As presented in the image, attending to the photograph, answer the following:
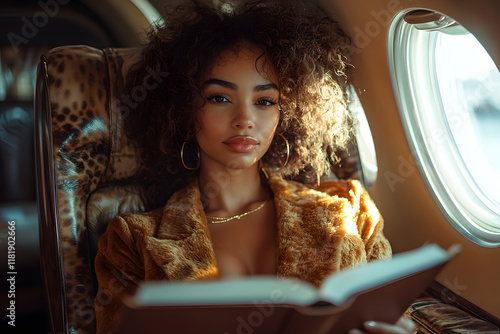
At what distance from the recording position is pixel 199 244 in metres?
1.50

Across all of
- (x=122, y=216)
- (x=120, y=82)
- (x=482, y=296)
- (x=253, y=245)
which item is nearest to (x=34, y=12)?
(x=120, y=82)

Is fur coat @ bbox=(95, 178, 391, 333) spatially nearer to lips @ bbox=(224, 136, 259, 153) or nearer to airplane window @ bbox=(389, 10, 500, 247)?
lips @ bbox=(224, 136, 259, 153)

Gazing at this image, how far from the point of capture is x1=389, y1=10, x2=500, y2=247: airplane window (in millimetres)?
1730

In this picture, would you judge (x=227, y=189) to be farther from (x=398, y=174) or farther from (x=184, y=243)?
(x=398, y=174)

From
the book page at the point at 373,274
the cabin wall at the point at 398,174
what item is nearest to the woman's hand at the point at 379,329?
the book page at the point at 373,274

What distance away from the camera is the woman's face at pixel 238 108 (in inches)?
61.1

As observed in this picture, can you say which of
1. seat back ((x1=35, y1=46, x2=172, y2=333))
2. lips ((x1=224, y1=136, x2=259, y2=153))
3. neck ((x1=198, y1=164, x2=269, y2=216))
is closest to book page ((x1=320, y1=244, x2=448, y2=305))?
lips ((x1=224, y1=136, x2=259, y2=153))

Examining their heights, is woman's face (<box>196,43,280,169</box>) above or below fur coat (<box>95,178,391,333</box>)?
above

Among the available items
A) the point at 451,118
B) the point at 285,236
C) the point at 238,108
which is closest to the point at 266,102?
the point at 238,108

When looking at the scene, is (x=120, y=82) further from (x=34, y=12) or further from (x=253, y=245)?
(x=34, y=12)

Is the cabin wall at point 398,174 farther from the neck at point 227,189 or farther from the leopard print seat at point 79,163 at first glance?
the leopard print seat at point 79,163

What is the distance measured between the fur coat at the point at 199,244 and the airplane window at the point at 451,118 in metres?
0.40

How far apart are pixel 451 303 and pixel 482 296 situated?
0.49ft

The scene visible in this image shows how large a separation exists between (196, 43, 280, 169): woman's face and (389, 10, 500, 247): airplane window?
55cm
